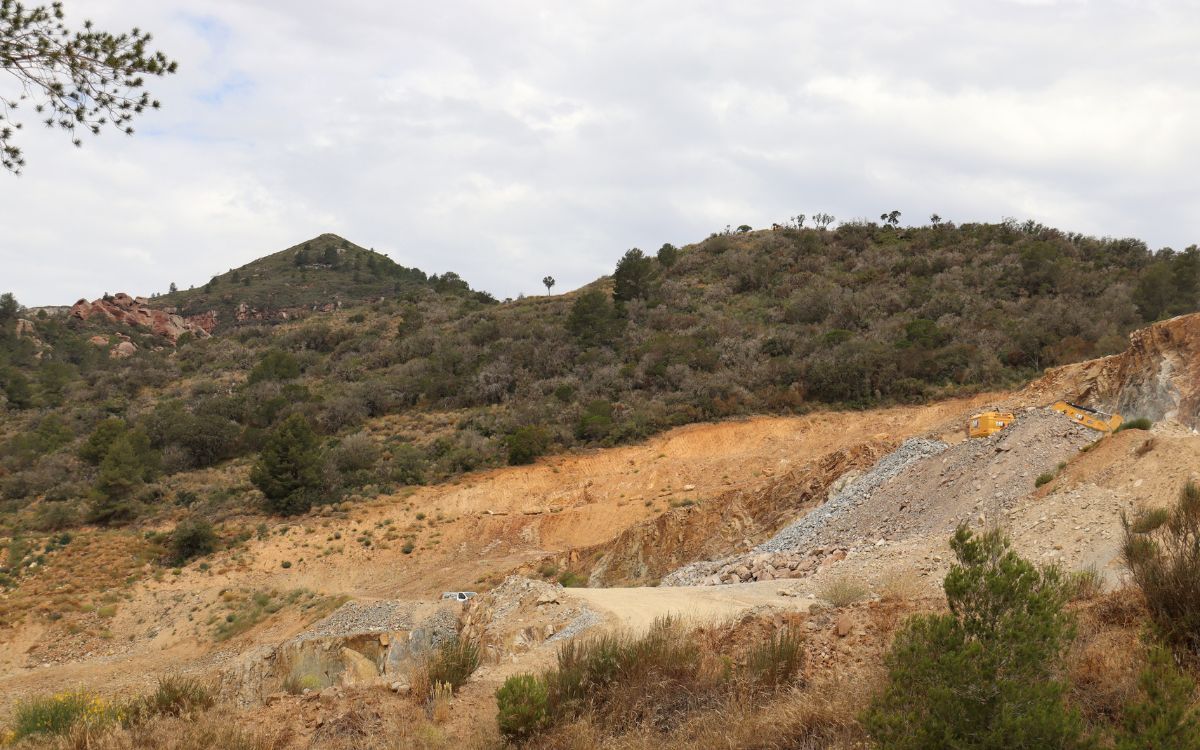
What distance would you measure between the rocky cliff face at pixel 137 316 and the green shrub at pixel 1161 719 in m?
69.4

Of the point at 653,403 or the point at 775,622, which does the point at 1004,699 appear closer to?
the point at 775,622

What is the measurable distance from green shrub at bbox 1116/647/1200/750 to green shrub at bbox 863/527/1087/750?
0.89 ft

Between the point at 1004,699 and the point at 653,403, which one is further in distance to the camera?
the point at 653,403

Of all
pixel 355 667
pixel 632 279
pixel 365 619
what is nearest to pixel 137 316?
pixel 632 279

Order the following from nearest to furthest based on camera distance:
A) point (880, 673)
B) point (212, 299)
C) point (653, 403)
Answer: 1. point (880, 673)
2. point (653, 403)
3. point (212, 299)

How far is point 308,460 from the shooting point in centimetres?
2352

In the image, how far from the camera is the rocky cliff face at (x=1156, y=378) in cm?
1547

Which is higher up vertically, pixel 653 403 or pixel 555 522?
pixel 653 403

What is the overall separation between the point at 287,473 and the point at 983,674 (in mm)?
22144

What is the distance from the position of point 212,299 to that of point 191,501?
2211 inches

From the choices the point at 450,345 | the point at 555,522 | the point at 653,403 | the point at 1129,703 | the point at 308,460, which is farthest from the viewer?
the point at 450,345

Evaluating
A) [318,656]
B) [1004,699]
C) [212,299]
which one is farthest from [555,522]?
[212,299]

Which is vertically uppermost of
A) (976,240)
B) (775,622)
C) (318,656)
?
(976,240)

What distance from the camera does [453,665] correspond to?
24.0ft
